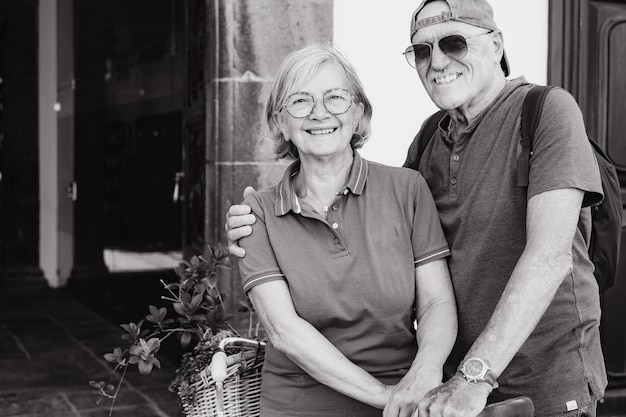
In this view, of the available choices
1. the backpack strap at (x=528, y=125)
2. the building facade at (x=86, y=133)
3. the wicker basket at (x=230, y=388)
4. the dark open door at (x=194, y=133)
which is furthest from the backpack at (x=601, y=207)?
the building facade at (x=86, y=133)

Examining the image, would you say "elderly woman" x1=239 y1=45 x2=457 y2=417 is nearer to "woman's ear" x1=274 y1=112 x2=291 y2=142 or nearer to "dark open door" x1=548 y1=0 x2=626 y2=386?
"woman's ear" x1=274 y1=112 x2=291 y2=142

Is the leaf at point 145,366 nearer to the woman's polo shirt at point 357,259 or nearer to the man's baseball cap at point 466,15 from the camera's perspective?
the woman's polo shirt at point 357,259

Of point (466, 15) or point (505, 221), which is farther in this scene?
point (466, 15)

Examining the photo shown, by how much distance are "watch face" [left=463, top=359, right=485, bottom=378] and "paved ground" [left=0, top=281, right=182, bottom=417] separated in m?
3.50

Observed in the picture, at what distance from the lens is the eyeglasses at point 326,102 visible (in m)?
2.27

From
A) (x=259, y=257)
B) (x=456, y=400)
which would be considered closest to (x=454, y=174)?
(x=259, y=257)

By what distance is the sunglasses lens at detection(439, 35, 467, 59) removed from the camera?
7.52ft

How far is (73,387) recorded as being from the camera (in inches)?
225

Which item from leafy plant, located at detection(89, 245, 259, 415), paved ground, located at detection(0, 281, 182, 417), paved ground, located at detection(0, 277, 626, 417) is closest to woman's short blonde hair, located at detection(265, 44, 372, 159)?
leafy plant, located at detection(89, 245, 259, 415)

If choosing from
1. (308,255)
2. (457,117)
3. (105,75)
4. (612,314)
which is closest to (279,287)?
(308,255)

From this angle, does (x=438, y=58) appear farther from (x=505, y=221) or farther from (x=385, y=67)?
(x=385, y=67)

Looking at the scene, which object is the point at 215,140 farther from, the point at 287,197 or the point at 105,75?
the point at 105,75

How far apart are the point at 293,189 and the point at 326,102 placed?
0.86 ft

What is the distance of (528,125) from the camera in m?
2.17
